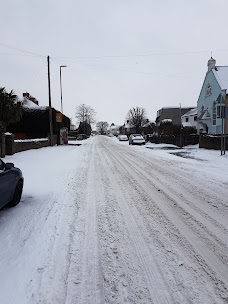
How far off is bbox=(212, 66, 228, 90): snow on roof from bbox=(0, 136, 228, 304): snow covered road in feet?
91.6

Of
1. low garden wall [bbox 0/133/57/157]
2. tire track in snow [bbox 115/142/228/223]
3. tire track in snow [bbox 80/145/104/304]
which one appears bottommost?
tire track in snow [bbox 80/145/104/304]

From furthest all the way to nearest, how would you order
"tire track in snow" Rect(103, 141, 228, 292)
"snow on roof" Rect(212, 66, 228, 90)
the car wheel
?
"snow on roof" Rect(212, 66, 228, 90) < the car wheel < "tire track in snow" Rect(103, 141, 228, 292)

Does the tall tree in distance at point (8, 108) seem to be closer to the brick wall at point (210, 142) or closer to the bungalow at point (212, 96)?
the brick wall at point (210, 142)

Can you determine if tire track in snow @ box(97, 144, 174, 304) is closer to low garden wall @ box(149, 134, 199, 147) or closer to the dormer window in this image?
low garden wall @ box(149, 134, 199, 147)

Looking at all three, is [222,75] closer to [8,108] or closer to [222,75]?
[222,75]

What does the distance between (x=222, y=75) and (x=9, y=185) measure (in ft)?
112

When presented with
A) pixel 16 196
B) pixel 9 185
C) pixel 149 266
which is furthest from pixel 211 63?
pixel 149 266

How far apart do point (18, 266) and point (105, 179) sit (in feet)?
21.6

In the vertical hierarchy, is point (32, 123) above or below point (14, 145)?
above

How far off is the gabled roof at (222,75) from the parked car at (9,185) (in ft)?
99.6

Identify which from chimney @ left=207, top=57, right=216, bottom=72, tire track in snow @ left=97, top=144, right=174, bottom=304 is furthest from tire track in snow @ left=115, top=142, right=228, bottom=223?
chimney @ left=207, top=57, right=216, bottom=72

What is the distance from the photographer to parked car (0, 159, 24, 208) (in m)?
5.84

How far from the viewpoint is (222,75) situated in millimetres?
35000

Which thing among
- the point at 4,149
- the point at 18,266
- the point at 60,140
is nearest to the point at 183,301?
the point at 18,266
